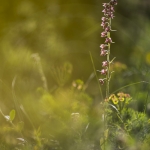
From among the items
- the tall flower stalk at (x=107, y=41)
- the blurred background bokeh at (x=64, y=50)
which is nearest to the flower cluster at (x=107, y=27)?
the tall flower stalk at (x=107, y=41)

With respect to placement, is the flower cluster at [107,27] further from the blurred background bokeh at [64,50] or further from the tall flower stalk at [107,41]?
the blurred background bokeh at [64,50]

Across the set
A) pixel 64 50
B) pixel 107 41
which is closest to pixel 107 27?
pixel 107 41

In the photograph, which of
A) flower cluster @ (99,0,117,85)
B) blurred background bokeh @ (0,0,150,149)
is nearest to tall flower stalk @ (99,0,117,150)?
flower cluster @ (99,0,117,85)

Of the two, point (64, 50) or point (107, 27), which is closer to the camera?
point (107, 27)

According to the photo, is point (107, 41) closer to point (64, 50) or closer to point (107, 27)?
point (107, 27)

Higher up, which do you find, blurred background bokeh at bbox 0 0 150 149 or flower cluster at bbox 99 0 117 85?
flower cluster at bbox 99 0 117 85

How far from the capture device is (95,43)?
3258mm

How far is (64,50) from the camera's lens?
9.57ft

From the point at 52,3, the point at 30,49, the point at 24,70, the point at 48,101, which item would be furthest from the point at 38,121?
the point at 52,3

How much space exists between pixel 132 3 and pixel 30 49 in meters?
1.26

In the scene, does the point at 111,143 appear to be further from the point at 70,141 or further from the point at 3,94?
the point at 3,94

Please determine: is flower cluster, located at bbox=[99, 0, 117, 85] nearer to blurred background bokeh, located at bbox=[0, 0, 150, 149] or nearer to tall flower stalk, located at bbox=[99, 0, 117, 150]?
tall flower stalk, located at bbox=[99, 0, 117, 150]

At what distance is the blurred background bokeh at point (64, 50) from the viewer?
79.6 inches

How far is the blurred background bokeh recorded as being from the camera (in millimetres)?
2023
